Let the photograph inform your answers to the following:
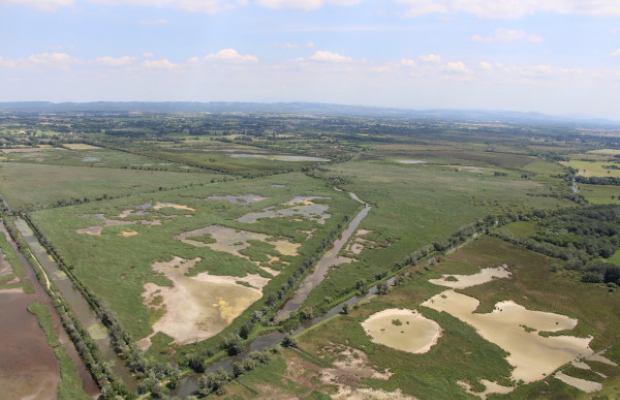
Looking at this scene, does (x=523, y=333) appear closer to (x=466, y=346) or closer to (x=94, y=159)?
(x=466, y=346)

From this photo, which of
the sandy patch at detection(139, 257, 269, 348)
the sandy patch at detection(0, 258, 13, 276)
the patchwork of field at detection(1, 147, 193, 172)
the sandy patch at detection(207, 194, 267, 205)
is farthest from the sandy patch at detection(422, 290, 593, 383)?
the patchwork of field at detection(1, 147, 193, 172)

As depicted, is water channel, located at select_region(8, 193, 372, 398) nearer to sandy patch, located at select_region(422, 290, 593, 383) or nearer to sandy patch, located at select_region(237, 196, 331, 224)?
sandy patch, located at select_region(422, 290, 593, 383)

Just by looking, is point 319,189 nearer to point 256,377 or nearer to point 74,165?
point 256,377

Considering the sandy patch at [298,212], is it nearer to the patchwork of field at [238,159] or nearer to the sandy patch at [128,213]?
the sandy patch at [128,213]

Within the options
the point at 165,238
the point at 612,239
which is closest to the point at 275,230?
the point at 165,238

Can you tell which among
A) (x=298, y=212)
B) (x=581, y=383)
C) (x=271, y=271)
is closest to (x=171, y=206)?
(x=298, y=212)

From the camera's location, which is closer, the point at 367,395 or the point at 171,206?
the point at 367,395

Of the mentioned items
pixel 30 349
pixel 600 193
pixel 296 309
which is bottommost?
pixel 30 349
